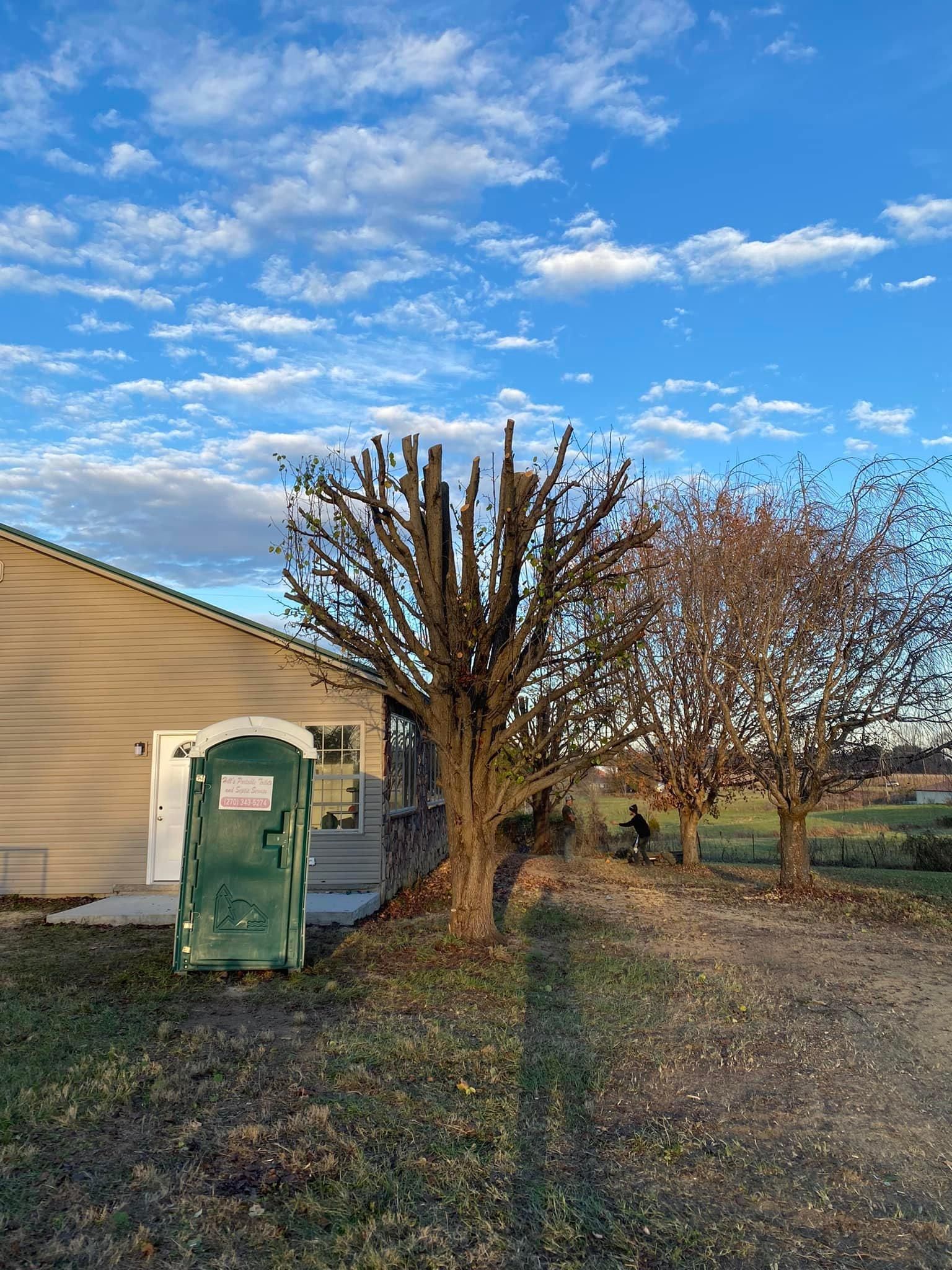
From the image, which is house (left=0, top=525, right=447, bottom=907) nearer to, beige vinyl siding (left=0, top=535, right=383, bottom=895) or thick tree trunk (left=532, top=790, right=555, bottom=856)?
beige vinyl siding (left=0, top=535, right=383, bottom=895)

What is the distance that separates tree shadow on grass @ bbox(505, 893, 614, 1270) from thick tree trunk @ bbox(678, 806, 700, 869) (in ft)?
38.9

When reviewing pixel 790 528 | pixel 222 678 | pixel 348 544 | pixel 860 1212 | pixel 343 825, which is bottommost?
pixel 860 1212

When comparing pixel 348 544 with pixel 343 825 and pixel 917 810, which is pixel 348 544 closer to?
pixel 343 825

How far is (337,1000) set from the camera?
7.63m

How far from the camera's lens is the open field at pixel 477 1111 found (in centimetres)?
374

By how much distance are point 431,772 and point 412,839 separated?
9.16 feet

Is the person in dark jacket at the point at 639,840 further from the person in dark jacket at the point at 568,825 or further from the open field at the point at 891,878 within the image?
the person in dark jacket at the point at 568,825

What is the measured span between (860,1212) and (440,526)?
23.3 feet

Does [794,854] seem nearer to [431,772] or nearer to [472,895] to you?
[431,772]

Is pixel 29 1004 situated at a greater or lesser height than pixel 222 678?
lesser

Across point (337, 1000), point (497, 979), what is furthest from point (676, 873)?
point (337, 1000)

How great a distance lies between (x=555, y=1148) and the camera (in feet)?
15.2

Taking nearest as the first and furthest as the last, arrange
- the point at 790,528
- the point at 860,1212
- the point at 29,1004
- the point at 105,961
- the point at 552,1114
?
the point at 860,1212 → the point at 552,1114 → the point at 29,1004 → the point at 105,961 → the point at 790,528

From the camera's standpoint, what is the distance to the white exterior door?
539 inches
